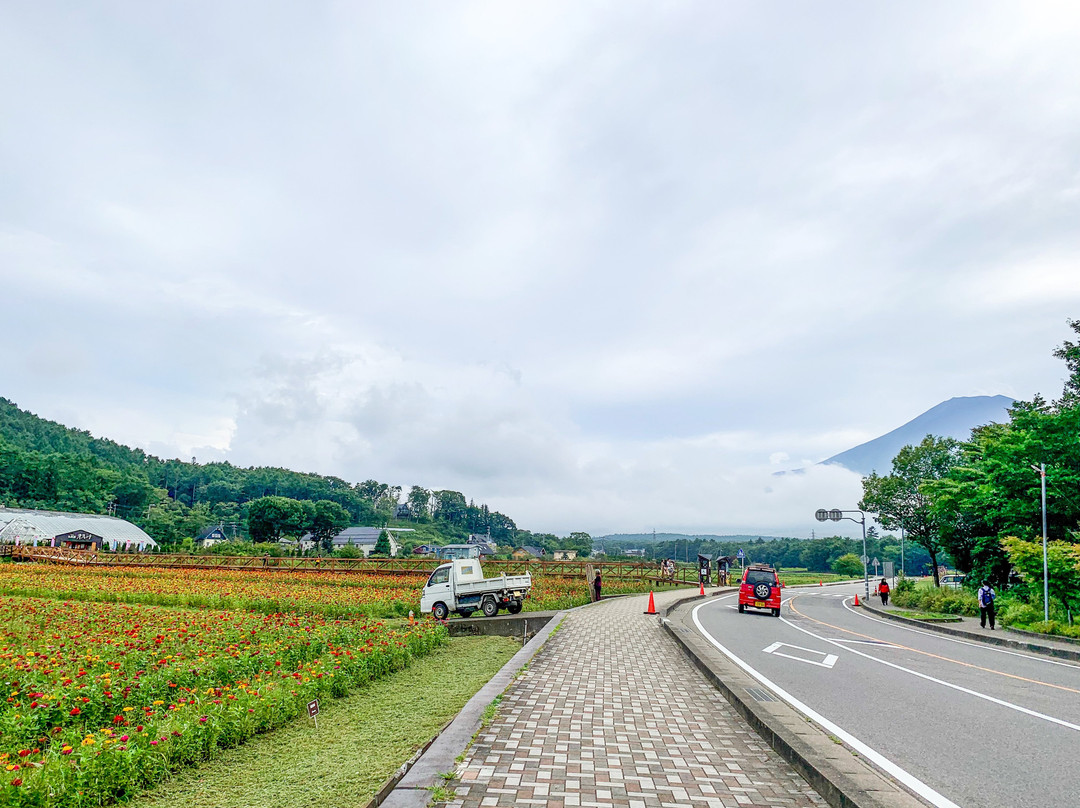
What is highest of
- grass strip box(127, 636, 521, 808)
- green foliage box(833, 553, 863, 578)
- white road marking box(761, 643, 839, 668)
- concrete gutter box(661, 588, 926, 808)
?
concrete gutter box(661, 588, 926, 808)

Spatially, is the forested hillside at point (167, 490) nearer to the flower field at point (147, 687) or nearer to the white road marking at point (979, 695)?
the flower field at point (147, 687)

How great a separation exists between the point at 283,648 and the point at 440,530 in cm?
13578

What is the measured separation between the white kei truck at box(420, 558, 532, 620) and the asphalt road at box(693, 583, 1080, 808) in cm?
561

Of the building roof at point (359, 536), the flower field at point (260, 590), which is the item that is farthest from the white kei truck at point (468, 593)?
the building roof at point (359, 536)

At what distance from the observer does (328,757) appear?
6.06m

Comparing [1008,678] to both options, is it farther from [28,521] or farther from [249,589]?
[28,521]

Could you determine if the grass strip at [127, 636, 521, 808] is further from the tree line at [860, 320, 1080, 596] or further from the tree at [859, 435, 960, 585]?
the tree at [859, 435, 960, 585]

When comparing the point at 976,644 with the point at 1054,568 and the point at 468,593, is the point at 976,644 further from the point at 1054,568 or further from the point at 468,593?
the point at 468,593

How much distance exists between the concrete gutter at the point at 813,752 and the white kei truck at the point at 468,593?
1017 cm

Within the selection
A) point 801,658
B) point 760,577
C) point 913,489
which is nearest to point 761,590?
point 760,577

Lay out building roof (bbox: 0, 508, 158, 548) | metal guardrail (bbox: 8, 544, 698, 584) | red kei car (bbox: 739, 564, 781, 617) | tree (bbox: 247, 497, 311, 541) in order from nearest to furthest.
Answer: red kei car (bbox: 739, 564, 781, 617) < metal guardrail (bbox: 8, 544, 698, 584) < building roof (bbox: 0, 508, 158, 548) < tree (bbox: 247, 497, 311, 541)

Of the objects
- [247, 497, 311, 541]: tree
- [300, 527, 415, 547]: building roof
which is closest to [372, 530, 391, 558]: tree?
[300, 527, 415, 547]: building roof

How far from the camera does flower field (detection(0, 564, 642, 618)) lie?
19.3 metres

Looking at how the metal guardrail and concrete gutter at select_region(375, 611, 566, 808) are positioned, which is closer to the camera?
concrete gutter at select_region(375, 611, 566, 808)
